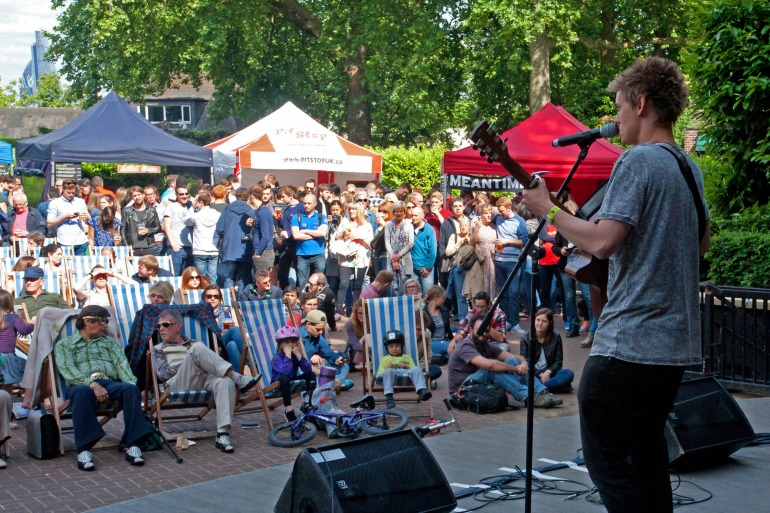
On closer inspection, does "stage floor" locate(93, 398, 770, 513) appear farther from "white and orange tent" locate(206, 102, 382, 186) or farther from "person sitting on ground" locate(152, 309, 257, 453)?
"white and orange tent" locate(206, 102, 382, 186)

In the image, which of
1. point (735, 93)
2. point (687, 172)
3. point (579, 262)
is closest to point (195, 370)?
point (579, 262)

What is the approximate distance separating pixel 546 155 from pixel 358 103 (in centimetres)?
2464

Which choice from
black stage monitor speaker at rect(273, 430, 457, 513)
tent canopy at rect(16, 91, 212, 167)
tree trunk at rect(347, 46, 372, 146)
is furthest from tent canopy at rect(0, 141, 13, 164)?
black stage monitor speaker at rect(273, 430, 457, 513)

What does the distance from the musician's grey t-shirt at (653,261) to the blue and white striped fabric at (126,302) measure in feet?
20.7

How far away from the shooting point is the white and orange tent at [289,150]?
70.8 ft

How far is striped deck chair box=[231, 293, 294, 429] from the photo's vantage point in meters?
8.98

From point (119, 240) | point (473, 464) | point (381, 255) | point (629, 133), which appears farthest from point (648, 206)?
point (119, 240)

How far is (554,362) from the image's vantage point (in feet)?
32.5

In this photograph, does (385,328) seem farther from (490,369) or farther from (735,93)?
(735,93)

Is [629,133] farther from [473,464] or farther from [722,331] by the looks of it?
[722,331]

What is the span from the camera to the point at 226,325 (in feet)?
32.9

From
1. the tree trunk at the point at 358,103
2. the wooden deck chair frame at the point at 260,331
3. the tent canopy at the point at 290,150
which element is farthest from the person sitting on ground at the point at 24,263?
the tree trunk at the point at 358,103

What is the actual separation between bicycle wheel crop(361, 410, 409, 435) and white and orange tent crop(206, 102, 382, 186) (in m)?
13.5

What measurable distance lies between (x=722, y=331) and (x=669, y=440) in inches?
149
